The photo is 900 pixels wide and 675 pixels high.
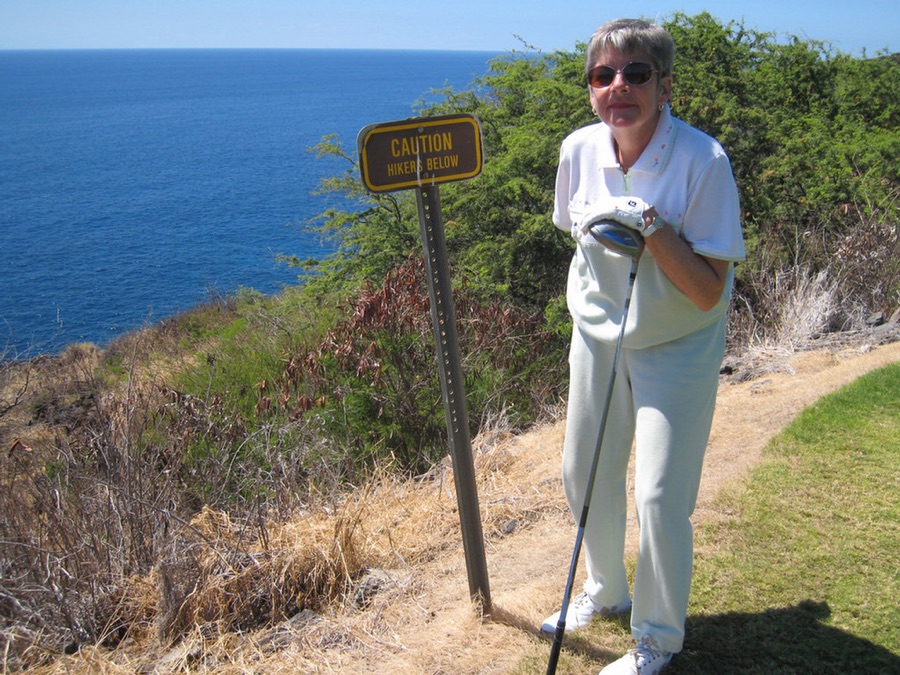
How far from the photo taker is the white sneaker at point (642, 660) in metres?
2.79

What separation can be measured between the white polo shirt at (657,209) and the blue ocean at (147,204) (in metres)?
4.93

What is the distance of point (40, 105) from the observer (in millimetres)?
102812

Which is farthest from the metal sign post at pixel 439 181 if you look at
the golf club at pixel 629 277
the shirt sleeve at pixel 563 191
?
the golf club at pixel 629 277

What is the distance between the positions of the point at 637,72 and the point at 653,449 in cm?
113

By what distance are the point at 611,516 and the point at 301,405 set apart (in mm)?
3755

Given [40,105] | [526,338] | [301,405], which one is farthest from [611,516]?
[40,105]

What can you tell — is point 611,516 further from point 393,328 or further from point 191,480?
point 393,328

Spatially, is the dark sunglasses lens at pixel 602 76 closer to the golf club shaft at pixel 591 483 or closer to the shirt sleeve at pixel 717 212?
the shirt sleeve at pixel 717 212

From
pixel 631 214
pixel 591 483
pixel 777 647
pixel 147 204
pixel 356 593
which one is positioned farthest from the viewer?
pixel 147 204

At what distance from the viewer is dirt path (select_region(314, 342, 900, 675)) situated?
319 centimetres

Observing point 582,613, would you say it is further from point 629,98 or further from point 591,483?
point 629,98

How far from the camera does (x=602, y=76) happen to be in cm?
251

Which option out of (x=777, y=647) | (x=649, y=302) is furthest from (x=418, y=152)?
(x=777, y=647)

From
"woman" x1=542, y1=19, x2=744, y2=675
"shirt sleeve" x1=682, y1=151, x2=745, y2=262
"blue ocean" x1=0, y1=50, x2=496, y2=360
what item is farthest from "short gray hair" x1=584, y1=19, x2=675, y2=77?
"blue ocean" x1=0, y1=50, x2=496, y2=360
